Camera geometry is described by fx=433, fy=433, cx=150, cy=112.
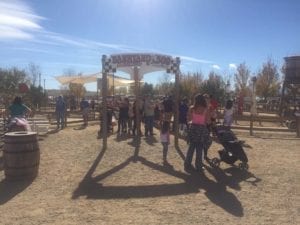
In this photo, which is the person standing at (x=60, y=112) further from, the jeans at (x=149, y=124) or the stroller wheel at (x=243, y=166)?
the stroller wheel at (x=243, y=166)

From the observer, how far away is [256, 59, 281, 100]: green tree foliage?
55.2 meters

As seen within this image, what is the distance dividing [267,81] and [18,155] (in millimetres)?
50255

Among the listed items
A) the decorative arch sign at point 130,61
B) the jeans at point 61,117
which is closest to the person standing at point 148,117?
the decorative arch sign at point 130,61

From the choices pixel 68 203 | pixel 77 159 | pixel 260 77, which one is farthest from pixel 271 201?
pixel 260 77

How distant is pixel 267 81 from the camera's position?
55.5 meters

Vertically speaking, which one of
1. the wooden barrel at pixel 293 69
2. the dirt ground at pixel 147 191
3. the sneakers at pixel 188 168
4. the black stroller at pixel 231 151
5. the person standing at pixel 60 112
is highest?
the wooden barrel at pixel 293 69

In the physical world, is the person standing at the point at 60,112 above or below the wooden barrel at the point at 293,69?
below

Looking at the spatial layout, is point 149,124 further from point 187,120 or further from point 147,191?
point 147,191

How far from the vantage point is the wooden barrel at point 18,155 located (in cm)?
871

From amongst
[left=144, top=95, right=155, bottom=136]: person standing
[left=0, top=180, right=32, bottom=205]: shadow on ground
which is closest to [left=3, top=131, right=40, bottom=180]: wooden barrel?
[left=0, top=180, right=32, bottom=205]: shadow on ground

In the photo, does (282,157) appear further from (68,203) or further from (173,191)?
(68,203)

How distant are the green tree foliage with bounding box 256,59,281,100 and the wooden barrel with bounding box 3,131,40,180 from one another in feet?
160

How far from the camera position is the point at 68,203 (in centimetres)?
722

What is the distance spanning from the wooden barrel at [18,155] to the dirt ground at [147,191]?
22 cm
